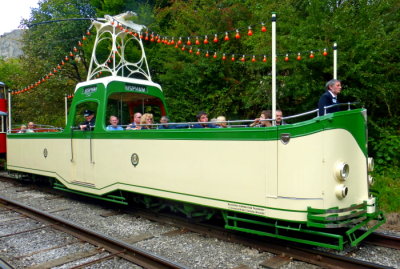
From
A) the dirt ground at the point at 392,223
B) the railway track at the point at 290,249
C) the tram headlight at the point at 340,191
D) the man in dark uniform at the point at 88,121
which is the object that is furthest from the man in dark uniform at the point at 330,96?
the man in dark uniform at the point at 88,121

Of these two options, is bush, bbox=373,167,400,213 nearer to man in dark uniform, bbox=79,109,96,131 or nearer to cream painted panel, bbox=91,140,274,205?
cream painted panel, bbox=91,140,274,205

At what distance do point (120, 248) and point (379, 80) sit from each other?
6947mm

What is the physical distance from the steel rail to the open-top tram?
1089mm

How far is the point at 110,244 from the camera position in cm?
516

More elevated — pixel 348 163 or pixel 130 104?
pixel 130 104

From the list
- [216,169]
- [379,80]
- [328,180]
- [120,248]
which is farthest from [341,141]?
[379,80]

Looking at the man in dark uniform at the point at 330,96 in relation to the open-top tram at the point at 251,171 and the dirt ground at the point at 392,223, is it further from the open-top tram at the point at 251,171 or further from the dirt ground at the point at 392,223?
the dirt ground at the point at 392,223

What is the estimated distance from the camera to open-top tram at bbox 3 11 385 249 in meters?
4.20

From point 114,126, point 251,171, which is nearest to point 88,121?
point 114,126

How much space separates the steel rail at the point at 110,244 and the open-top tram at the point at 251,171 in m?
1.09

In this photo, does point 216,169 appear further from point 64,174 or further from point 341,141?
point 64,174

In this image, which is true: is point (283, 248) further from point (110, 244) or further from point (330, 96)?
point (110, 244)

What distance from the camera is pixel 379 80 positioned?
334 inches

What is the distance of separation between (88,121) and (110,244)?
3.48 meters
